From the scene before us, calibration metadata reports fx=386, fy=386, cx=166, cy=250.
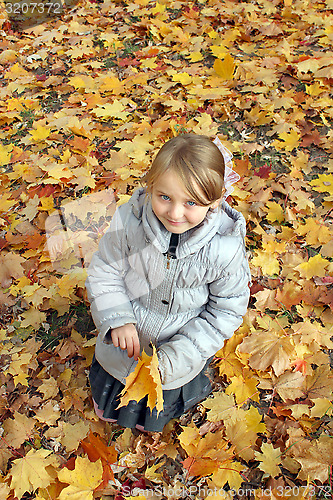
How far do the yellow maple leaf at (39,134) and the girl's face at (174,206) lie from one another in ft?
8.23

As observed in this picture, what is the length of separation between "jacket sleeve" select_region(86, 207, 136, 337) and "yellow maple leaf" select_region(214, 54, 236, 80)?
2.81m

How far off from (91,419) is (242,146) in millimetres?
2483

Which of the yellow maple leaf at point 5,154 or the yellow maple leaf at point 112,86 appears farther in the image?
the yellow maple leaf at point 112,86

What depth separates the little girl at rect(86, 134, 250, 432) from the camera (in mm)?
1619

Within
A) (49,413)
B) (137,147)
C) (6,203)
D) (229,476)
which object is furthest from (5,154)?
(229,476)

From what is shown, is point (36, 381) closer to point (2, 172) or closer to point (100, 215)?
point (100, 215)

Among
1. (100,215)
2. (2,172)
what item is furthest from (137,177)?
(2,172)

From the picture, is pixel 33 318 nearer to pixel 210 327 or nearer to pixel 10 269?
pixel 10 269

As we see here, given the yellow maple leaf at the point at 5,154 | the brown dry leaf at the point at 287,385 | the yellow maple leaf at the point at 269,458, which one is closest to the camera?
the yellow maple leaf at the point at 269,458

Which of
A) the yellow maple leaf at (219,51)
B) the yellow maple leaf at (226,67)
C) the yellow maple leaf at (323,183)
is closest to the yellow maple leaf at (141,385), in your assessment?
the yellow maple leaf at (323,183)

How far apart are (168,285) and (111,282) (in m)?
0.30

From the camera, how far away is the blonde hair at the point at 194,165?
1.46m

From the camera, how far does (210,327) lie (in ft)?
6.06

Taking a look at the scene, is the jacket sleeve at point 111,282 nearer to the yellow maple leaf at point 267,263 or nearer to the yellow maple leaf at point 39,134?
Result: the yellow maple leaf at point 267,263
